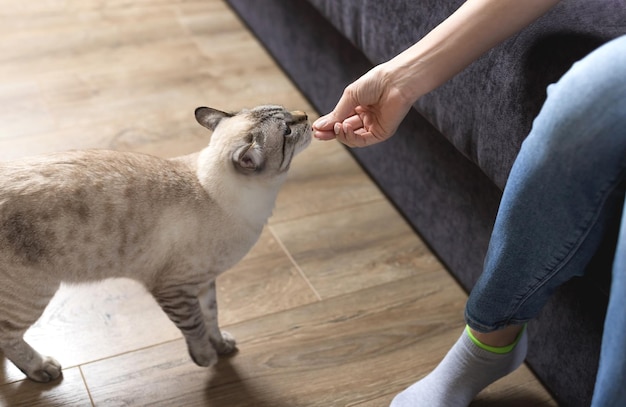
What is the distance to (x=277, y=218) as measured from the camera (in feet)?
6.09

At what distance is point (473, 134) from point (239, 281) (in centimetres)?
65

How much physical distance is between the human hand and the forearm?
2 centimetres

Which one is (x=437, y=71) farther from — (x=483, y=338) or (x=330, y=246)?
(x=330, y=246)

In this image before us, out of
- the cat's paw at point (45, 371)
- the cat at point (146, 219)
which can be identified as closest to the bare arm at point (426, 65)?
the cat at point (146, 219)

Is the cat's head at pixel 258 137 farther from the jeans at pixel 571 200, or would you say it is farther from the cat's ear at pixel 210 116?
the jeans at pixel 571 200

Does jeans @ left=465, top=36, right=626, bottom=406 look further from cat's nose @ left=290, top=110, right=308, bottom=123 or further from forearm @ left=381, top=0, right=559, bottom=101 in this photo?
cat's nose @ left=290, top=110, right=308, bottom=123

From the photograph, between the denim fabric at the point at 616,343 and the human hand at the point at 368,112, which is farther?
the human hand at the point at 368,112

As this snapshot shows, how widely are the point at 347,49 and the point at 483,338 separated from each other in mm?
958

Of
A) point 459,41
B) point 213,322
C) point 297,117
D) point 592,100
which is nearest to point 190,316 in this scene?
point 213,322

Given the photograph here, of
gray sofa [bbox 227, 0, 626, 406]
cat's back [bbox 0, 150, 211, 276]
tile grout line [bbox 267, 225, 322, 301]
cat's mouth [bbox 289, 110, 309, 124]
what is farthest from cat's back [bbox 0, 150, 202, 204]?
gray sofa [bbox 227, 0, 626, 406]

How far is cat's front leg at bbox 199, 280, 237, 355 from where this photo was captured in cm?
145

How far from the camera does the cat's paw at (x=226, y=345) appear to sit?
149 cm

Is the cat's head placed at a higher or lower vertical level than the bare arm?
lower

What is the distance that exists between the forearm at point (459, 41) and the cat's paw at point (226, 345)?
0.63 metres
